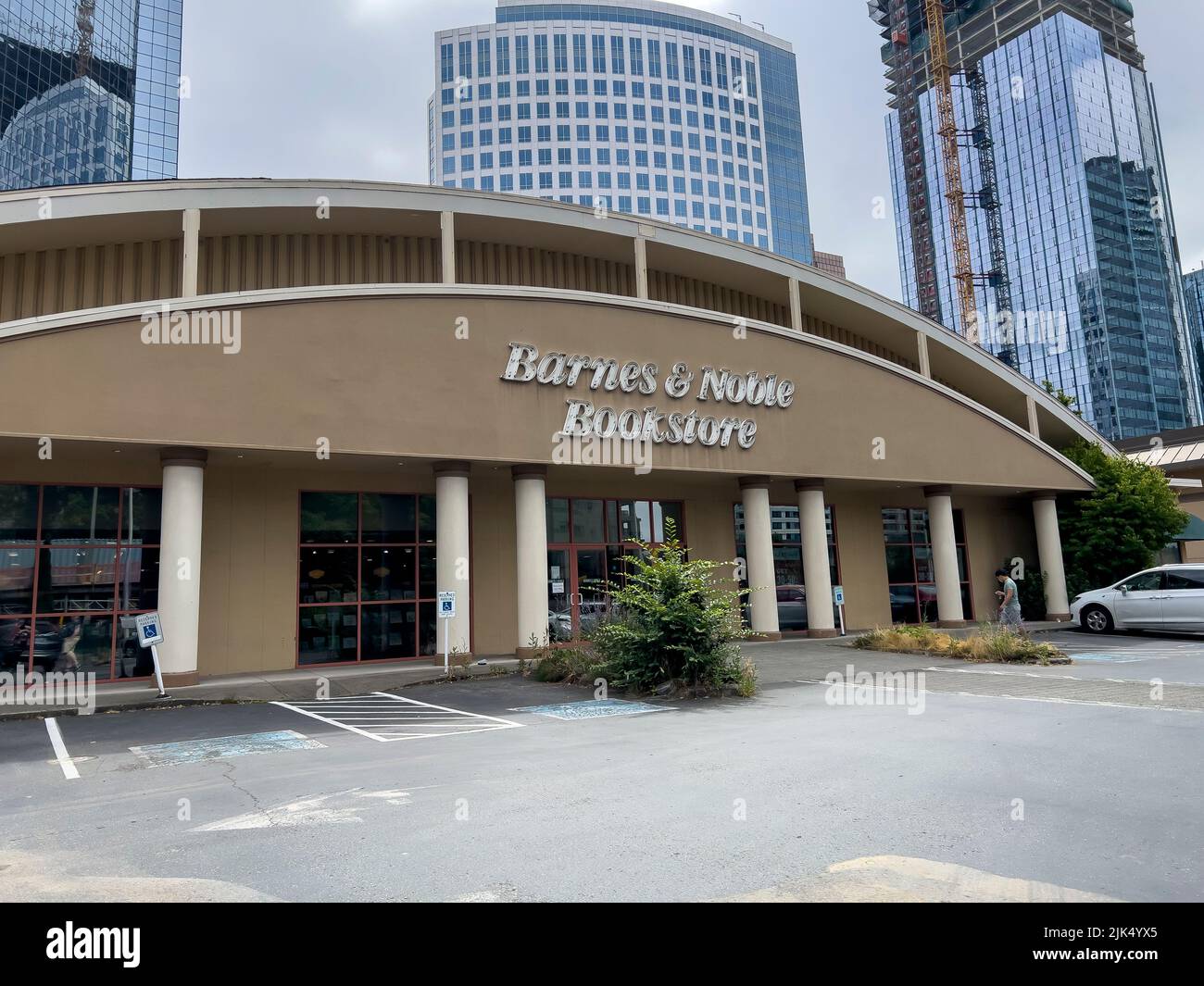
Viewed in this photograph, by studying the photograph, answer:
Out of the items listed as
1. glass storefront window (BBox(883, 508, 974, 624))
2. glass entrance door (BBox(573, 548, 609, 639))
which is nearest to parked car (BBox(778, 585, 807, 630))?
glass storefront window (BBox(883, 508, 974, 624))

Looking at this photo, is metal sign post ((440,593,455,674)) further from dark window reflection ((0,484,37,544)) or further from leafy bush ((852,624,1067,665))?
leafy bush ((852,624,1067,665))

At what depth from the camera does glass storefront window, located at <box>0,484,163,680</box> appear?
1547 cm

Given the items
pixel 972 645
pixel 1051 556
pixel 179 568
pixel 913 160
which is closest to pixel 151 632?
pixel 179 568

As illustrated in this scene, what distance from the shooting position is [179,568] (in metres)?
14.9

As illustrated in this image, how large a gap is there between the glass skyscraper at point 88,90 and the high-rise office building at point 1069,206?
414 ft

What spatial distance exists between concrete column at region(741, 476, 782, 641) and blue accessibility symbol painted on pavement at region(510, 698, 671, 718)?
10.3 m

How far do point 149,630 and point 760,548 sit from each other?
14771 mm

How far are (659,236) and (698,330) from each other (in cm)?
290

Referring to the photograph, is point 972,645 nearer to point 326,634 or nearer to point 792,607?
point 792,607

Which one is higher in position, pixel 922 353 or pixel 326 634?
pixel 922 353

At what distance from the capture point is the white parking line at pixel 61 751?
8.41 m

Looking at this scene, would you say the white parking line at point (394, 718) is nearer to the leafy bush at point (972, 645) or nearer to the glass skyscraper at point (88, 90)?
the leafy bush at point (972, 645)

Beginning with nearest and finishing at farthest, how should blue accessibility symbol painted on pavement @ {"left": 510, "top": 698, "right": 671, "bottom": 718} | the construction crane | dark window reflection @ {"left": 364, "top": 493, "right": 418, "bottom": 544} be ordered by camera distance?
1. blue accessibility symbol painted on pavement @ {"left": 510, "top": 698, "right": 671, "bottom": 718}
2. dark window reflection @ {"left": 364, "top": 493, "right": 418, "bottom": 544}
3. the construction crane

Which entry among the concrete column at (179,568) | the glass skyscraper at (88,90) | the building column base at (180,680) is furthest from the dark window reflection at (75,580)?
the glass skyscraper at (88,90)
